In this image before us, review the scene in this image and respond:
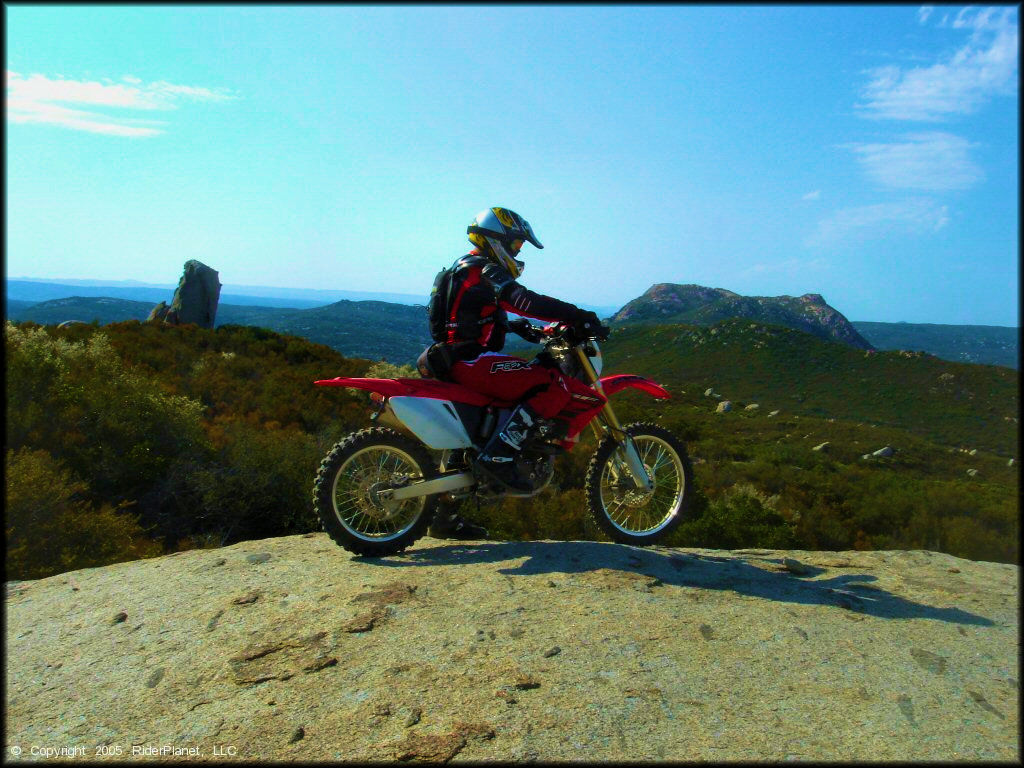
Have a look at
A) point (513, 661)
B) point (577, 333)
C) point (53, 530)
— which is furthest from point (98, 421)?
point (513, 661)

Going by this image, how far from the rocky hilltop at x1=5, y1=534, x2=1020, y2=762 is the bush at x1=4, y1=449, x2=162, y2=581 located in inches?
27.4

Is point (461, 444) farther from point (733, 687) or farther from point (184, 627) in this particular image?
point (733, 687)

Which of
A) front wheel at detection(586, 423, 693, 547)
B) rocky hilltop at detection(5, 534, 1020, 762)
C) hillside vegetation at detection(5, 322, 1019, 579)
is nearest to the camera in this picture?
rocky hilltop at detection(5, 534, 1020, 762)

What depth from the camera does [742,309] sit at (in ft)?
439

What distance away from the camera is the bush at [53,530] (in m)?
5.87

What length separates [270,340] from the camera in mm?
20797

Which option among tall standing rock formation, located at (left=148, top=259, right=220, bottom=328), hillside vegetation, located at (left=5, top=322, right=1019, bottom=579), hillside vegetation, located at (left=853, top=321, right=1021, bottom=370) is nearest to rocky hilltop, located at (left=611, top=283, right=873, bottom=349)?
hillside vegetation, located at (left=853, top=321, right=1021, bottom=370)

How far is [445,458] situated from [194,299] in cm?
2865

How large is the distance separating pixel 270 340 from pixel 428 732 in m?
19.6

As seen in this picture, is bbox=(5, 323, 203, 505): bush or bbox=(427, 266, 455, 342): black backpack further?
bbox=(5, 323, 203, 505): bush

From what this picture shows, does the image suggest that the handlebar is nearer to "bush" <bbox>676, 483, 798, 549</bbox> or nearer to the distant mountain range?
the distant mountain range

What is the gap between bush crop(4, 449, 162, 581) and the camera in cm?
587

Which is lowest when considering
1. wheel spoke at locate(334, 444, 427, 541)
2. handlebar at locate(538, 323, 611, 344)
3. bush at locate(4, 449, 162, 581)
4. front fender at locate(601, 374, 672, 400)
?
bush at locate(4, 449, 162, 581)

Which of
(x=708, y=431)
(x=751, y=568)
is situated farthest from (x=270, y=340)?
(x=751, y=568)
